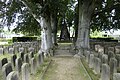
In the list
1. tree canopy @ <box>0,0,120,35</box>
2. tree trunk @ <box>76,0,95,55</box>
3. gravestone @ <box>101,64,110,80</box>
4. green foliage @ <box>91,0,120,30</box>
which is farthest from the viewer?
green foliage @ <box>91,0,120,30</box>

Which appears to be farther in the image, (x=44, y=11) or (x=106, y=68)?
(x=44, y=11)

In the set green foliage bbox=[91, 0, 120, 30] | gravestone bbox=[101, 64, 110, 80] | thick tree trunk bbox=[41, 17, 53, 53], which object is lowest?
gravestone bbox=[101, 64, 110, 80]

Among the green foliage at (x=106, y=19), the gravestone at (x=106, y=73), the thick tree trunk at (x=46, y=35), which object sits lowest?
the gravestone at (x=106, y=73)

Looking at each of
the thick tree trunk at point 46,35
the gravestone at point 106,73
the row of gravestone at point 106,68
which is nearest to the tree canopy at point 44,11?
the thick tree trunk at point 46,35

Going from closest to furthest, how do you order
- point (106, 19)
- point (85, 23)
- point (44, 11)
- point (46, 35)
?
point (44, 11) < point (46, 35) < point (85, 23) < point (106, 19)

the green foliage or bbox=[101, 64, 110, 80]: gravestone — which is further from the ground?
the green foliage

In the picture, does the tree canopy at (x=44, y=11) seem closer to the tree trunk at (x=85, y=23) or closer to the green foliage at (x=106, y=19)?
the green foliage at (x=106, y=19)

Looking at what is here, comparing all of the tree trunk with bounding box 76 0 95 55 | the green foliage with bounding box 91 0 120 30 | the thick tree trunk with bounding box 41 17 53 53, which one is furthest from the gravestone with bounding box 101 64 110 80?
the green foliage with bounding box 91 0 120 30

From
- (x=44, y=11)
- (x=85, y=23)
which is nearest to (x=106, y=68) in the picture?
(x=44, y=11)

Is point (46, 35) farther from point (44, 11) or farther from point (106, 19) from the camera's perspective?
point (106, 19)

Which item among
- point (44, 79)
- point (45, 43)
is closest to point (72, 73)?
point (44, 79)

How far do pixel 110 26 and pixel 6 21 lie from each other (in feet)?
40.3

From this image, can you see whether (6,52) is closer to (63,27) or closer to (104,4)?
(104,4)

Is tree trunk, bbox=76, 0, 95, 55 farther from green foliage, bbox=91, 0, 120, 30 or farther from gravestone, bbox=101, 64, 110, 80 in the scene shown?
gravestone, bbox=101, 64, 110, 80
